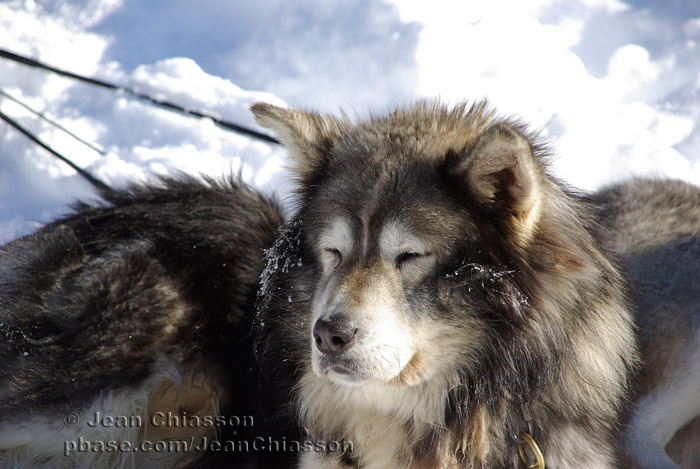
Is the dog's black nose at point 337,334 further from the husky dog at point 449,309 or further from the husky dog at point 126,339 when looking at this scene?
the husky dog at point 126,339

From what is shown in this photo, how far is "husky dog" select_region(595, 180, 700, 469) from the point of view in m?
3.57

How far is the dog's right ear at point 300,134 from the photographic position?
3.04m

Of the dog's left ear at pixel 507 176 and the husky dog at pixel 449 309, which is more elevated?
the dog's left ear at pixel 507 176

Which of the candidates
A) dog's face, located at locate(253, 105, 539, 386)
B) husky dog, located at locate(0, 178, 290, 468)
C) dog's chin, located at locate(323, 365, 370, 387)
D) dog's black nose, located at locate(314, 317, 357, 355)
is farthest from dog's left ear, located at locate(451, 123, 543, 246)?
husky dog, located at locate(0, 178, 290, 468)

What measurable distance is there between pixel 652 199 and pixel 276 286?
3.33m

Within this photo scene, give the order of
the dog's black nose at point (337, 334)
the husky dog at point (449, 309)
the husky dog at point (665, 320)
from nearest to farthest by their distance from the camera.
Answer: the dog's black nose at point (337, 334)
the husky dog at point (449, 309)
the husky dog at point (665, 320)

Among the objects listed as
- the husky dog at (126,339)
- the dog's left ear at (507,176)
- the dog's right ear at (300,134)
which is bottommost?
the husky dog at (126,339)

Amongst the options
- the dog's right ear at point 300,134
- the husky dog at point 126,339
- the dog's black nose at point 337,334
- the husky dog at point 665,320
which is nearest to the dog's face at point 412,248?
the dog's black nose at point 337,334

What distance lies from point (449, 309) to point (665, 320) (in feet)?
7.28

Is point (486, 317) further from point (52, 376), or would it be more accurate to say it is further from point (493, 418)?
point (52, 376)

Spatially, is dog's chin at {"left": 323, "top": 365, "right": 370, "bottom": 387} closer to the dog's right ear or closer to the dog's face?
the dog's face

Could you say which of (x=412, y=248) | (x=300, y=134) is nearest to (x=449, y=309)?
(x=412, y=248)

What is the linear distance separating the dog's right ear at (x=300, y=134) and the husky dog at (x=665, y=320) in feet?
5.89

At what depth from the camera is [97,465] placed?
3.39 metres
